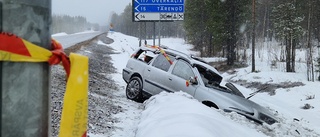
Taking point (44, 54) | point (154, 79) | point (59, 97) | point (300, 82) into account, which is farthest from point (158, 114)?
point (300, 82)

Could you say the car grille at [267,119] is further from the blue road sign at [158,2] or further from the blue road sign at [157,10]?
the blue road sign at [158,2]

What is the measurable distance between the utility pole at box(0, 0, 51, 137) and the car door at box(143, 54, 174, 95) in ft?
25.3

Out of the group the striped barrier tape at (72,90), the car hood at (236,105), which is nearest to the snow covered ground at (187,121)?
the car hood at (236,105)

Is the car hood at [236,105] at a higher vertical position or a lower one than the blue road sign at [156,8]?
lower

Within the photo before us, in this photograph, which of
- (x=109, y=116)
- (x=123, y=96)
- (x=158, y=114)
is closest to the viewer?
(x=158, y=114)

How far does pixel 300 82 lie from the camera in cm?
1802

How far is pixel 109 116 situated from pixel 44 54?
547 cm

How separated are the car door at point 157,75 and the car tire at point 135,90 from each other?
24 centimetres

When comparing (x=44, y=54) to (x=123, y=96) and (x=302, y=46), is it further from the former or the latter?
(x=302, y=46)

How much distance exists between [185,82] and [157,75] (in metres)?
1.03

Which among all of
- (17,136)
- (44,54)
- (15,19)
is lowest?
(17,136)

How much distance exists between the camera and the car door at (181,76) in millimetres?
8648

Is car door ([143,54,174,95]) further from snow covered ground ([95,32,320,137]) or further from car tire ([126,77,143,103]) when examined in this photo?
snow covered ground ([95,32,320,137])

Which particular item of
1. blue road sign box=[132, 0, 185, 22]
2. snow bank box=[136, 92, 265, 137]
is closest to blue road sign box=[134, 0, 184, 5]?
blue road sign box=[132, 0, 185, 22]
